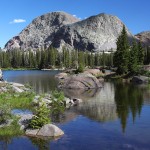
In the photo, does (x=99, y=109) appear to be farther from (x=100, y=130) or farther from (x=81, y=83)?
(x=81, y=83)

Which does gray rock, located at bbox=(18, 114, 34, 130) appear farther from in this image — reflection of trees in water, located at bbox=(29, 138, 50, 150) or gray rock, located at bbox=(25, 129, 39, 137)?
reflection of trees in water, located at bbox=(29, 138, 50, 150)

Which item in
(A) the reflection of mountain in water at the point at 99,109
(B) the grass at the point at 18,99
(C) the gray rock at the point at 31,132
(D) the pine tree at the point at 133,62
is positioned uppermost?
(D) the pine tree at the point at 133,62

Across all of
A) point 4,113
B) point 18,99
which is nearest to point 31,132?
point 4,113

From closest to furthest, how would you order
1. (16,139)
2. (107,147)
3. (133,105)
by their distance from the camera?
(107,147) < (16,139) < (133,105)

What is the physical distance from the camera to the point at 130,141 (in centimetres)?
2488

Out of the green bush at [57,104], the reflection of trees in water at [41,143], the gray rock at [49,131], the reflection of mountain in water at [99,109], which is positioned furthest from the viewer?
the green bush at [57,104]

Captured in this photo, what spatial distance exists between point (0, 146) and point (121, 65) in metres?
76.3

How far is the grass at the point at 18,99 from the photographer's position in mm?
39125

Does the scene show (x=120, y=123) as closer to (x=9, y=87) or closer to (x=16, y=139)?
(x=16, y=139)

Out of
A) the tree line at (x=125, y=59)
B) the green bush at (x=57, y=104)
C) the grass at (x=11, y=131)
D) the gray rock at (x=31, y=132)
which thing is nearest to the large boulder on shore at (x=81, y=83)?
the green bush at (x=57, y=104)

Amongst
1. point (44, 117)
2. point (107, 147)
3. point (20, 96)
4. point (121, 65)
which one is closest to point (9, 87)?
point (20, 96)

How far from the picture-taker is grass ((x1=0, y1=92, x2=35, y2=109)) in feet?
128

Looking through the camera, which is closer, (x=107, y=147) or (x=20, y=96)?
(x=107, y=147)

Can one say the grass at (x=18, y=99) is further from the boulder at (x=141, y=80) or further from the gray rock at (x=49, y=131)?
the boulder at (x=141, y=80)
